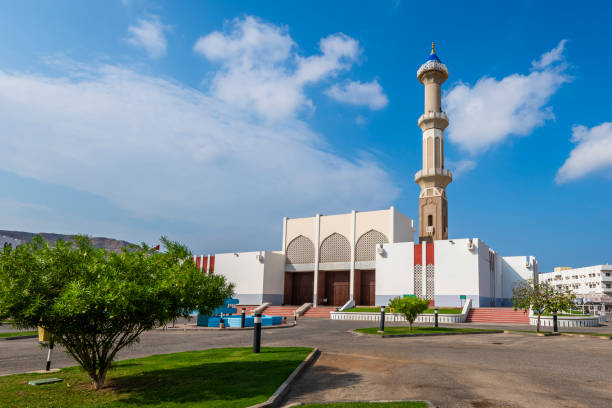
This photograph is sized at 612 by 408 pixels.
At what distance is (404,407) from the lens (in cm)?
580

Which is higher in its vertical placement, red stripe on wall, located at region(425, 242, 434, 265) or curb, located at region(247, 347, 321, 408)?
red stripe on wall, located at region(425, 242, 434, 265)

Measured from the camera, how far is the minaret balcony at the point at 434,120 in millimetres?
40969

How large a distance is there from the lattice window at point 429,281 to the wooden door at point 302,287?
12617 millimetres

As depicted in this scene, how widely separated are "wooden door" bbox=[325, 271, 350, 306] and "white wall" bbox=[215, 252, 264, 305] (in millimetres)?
6483

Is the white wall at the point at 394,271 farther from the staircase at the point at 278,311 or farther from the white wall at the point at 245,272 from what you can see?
the white wall at the point at 245,272

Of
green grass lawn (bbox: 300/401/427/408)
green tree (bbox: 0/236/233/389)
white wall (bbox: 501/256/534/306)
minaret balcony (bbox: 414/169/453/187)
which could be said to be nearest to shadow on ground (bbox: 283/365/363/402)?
green grass lawn (bbox: 300/401/427/408)

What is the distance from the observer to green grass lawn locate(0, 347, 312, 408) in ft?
20.7

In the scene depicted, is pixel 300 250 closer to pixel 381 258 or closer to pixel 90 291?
pixel 381 258

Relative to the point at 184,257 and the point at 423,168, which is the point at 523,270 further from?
the point at 184,257

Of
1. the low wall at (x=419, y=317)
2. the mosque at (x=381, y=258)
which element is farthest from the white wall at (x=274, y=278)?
the low wall at (x=419, y=317)

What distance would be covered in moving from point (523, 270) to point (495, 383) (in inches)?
1694

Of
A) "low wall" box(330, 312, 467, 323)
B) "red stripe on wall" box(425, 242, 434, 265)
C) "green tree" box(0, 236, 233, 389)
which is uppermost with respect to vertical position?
"red stripe on wall" box(425, 242, 434, 265)

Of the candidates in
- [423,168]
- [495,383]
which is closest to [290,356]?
[495,383]

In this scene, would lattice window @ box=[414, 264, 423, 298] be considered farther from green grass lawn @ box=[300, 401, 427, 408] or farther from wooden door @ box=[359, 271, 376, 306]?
green grass lawn @ box=[300, 401, 427, 408]
